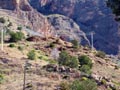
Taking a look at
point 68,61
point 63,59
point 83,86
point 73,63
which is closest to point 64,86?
point 83,86

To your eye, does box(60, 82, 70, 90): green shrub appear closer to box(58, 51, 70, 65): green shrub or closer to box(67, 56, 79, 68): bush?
box(67, 56, 79, 68): bush

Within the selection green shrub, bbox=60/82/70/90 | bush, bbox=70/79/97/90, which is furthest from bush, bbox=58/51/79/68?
bush, bbox=70/79/97/90

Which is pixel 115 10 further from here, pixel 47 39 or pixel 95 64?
pixel 47 39

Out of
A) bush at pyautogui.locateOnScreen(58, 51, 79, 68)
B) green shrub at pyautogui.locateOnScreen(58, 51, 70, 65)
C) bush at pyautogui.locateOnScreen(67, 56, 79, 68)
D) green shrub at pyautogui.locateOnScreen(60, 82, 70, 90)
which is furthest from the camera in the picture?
green shrub at pyautogui.locateOnScreen(58, 51, 70, 65)

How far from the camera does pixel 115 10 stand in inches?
1083

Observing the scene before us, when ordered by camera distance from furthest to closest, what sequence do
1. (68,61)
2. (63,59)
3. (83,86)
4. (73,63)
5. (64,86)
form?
(63,59), (68,61), (73,63), (64,86), (83,86)

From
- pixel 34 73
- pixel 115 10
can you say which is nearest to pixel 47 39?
pixel 34 73

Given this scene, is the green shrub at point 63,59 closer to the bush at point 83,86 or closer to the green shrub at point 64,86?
the green shrub at point 64,86

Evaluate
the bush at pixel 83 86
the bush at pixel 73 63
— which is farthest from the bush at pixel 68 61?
the bush at pixel 83 86

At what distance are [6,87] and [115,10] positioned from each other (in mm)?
46877

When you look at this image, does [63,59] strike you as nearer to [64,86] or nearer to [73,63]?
[73,63]

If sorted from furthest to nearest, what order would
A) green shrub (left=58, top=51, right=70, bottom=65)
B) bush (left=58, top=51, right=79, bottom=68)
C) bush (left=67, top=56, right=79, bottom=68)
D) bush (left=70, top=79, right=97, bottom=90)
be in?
green shrub (left=58, top=51, right=70, bottom=65) → bush (left=58, top=51, right=79, bottom=68) → bush (left=67, top=56, right=79, bottom=68) → bush (left=70, top=79, right=97, bottom=90)

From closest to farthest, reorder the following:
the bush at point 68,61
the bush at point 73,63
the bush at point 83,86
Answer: the bush at point 83,86 < the bush at point 73,63 < the bush at point 68,61

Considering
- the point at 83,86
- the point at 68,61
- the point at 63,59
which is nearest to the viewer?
the point at 83,86
